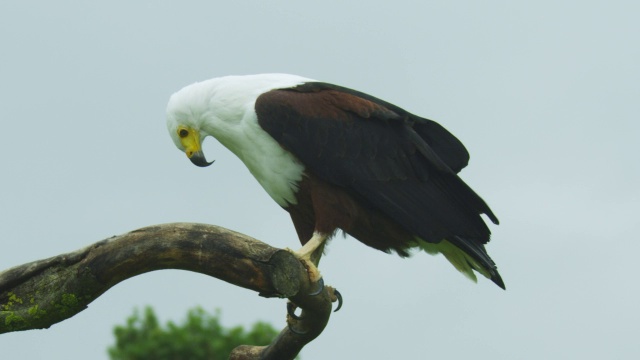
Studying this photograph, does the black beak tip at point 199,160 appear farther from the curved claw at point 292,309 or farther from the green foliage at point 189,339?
the green foliage at point 189,339

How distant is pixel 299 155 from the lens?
748 cm

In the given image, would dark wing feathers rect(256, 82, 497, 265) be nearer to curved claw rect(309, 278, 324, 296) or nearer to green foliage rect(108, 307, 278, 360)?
curved claw rect(309, 278, 324, 296)

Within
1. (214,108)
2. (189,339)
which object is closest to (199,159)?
(214,108)

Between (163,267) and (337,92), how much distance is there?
6.70 feet

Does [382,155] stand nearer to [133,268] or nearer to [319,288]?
[319,288]

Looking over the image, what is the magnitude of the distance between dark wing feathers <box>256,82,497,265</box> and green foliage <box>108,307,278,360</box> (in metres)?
8.94

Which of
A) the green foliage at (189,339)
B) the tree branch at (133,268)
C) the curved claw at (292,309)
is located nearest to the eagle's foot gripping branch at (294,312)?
the curved claw at (292,309)

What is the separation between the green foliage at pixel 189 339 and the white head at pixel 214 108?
8.81 metres

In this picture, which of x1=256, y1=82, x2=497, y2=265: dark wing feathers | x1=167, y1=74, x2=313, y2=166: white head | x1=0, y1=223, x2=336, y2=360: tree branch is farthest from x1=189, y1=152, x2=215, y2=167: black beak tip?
x1=0, y1=223, x2=336, y2=360: tree branch

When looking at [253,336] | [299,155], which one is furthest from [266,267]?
[253,336]

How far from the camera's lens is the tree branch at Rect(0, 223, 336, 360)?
245 inches

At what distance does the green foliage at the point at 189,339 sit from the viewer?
16703mm

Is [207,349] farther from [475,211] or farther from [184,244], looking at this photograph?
[184,244]

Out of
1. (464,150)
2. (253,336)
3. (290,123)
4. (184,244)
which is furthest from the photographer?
(253,336)
